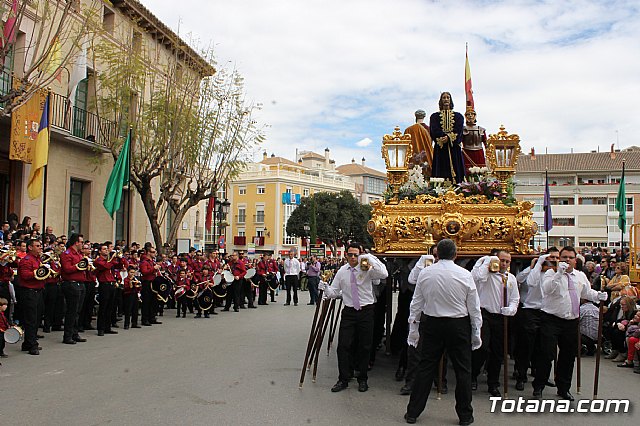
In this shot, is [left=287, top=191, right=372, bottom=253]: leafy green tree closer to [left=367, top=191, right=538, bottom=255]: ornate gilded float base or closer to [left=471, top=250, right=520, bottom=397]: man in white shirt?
[left=367, top=191, right=538, bottom=255]: ornate gilded float base

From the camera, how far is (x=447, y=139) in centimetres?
1014

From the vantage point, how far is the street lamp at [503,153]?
9.58 metres

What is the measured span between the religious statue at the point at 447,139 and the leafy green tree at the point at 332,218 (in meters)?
52.5

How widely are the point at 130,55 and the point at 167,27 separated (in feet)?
15.3

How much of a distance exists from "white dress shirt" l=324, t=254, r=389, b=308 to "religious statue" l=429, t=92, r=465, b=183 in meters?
2.85

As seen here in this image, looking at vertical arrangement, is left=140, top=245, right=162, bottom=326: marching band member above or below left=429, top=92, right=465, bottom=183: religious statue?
below

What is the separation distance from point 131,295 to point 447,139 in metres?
8.55

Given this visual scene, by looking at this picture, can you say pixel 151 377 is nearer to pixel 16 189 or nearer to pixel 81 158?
pixel 16 189

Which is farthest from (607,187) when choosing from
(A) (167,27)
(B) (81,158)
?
(B) (81,158)

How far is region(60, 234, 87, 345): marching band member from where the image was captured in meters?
11.5

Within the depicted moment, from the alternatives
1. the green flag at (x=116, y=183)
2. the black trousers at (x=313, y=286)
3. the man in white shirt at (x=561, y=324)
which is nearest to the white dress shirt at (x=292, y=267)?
the black trousers at (x=313, y=286)

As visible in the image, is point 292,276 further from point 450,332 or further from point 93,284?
point 450,332

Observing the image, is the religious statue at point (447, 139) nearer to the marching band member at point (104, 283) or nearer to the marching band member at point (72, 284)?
the marching band member at point (72, 284)

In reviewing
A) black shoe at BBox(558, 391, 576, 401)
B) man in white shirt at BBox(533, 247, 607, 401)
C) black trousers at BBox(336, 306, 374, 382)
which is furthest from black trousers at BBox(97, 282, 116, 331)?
black shoe at BBox(558, 391, 576, 401)
